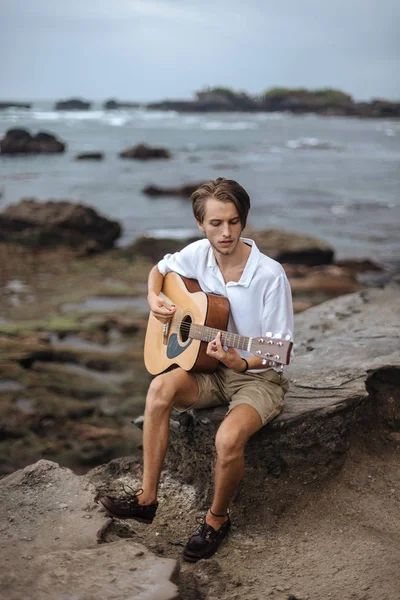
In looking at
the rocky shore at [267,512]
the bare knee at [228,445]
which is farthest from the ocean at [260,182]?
the bare knee at [228,445]

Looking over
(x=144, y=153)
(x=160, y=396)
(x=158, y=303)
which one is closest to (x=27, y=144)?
(x=144, y=153)

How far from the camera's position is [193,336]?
3414mm

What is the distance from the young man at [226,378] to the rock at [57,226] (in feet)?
33.8

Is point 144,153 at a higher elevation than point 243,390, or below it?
higher

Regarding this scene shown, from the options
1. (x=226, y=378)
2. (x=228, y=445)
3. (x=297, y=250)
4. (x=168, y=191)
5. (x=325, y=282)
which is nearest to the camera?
(x=228, y=445)

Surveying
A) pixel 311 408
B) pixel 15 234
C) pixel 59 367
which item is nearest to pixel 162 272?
pixel 311 408

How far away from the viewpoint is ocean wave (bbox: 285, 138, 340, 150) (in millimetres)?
48344

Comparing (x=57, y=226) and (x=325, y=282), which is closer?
(x=325, y=282)

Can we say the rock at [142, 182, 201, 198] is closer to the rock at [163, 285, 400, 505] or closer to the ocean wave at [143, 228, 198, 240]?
the ocean wave at [143, 228, 198, 240]

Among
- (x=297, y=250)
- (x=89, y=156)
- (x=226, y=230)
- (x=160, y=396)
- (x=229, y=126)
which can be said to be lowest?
(x=297, y=250)

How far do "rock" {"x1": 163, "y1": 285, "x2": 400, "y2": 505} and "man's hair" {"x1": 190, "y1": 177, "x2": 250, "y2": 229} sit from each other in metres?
1.06

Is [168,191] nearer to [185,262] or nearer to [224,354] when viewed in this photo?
[185,262]

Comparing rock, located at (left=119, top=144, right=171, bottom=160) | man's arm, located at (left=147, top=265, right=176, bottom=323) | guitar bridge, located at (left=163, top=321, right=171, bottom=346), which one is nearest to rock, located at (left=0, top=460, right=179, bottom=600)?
guitar bridge, located at (left=163, top=321, right=171, bottom=346)

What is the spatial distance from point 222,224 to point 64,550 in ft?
5.35
